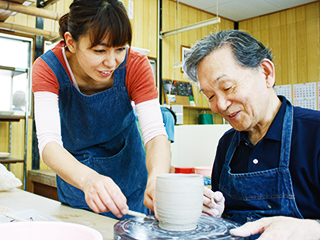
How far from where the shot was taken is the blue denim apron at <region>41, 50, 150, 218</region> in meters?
1.42

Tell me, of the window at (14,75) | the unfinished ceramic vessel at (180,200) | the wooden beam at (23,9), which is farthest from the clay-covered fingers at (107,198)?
the window at (14,75)

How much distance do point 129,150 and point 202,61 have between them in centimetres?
62

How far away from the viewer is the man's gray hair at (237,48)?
3.65 feet

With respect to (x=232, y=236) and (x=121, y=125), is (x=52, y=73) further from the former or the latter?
(x=232, y=236)

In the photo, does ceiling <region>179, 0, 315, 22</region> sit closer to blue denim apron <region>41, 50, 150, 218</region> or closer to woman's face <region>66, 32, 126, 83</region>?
blue denim apron <region>41, 50, 150, 218</region>

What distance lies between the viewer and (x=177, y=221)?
796 millimetres

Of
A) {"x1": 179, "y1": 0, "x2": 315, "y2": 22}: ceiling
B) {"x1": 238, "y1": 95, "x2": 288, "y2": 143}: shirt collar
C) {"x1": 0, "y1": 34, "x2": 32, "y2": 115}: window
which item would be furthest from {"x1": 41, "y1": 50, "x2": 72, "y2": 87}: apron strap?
{"x1": 179, "y1": 0, "x2": 315, "y2": 22}: ceiling

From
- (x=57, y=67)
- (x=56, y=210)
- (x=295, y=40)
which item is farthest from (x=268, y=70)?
(x=295, y=40)

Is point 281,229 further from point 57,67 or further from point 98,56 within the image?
point 57,67

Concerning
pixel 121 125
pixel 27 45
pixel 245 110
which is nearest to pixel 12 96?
pixel 27 45

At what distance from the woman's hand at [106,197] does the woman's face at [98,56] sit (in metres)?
0.47

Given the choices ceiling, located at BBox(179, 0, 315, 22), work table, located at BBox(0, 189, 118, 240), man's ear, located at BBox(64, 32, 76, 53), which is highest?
ceiling, located at BBox(179, 0, 315, 22)

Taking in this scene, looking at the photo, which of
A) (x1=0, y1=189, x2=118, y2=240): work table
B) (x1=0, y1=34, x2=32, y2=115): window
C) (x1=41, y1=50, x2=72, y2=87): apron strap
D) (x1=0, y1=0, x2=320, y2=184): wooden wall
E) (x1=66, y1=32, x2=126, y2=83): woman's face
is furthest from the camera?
(x1=0, y1=0, x2=320, y2=184): wooden wall

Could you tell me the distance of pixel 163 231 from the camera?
0.81m
